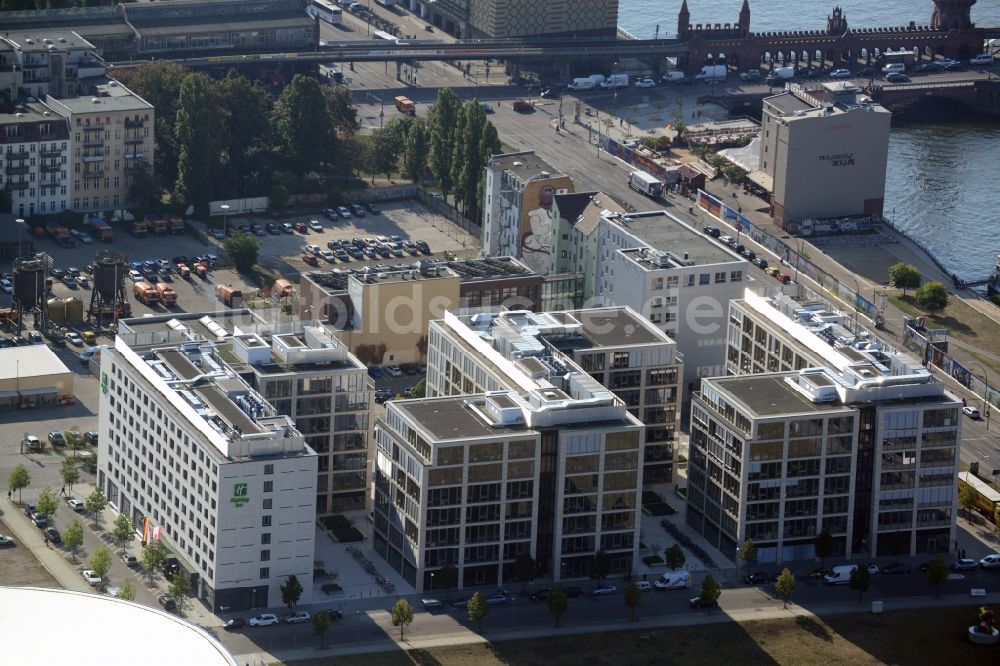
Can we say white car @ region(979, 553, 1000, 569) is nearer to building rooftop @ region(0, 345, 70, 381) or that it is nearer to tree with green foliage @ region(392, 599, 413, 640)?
tree with green foliage @ region(392, 599, 413, 640)

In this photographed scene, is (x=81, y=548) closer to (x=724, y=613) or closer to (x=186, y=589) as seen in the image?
(x=186, y=589)

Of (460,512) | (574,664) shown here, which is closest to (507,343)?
(460,512)

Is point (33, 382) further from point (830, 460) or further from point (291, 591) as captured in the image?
point (830, 460)

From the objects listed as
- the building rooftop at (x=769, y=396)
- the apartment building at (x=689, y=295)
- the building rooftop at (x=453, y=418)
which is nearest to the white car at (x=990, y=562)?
the building rooftop at (x=769, y=396)

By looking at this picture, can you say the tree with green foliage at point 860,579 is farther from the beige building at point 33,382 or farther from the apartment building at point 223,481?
the beige building at point 33,382

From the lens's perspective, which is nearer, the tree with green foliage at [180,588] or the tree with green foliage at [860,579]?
the tree with green foliage at [180,588]

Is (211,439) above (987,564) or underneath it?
above

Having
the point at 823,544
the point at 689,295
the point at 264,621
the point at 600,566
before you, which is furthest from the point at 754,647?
the point at 689,295
